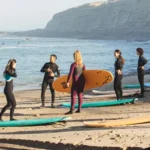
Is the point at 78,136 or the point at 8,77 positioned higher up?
the point at 8,77

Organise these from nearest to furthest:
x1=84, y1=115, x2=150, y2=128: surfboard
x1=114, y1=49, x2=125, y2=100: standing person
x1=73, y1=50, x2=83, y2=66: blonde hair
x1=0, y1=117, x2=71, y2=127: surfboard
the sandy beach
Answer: the sandy beach
x1=84, y1=115, x2=150, y2=128: surfboard
x1=0, y1=117, x2=71, y2=127: surfboard
x1=73, y1=50, x2=83, y2=66: blonde hair
x1=114, y1=49, x2=125, y2=100: standing person

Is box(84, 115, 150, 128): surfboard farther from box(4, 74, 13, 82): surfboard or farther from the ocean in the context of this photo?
the ocean

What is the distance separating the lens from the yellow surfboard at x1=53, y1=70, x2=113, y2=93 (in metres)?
11.7

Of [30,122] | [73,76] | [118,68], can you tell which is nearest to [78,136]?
[30,122]

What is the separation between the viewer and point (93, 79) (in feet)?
38.9

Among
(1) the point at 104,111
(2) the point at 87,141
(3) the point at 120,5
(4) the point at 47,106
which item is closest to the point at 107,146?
(2) the point at 87,141

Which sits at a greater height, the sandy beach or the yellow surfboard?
the yellow surfboard

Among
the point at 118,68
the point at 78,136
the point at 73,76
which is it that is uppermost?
the point at 118,68

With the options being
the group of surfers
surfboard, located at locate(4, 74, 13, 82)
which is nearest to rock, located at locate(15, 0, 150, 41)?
the group of surfers

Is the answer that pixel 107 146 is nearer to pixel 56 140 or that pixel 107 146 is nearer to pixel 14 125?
pixel 56 140

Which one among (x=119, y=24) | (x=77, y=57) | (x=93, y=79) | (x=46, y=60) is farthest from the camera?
(x=119, y=24)

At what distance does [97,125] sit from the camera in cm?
866

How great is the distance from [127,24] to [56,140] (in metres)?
163

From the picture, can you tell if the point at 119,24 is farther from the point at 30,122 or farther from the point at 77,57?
the point at 30,122
